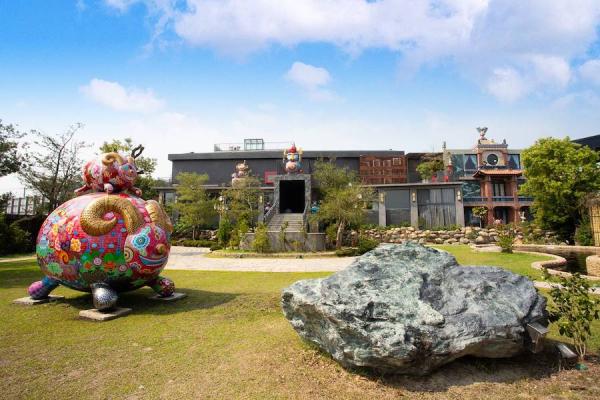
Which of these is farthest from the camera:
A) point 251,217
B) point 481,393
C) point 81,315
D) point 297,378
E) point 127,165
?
point 251,217

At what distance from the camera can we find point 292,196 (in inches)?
1206

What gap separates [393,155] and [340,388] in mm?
35995

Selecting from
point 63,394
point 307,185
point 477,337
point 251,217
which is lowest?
point 63,394

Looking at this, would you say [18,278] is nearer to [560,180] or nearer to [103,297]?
[103,297]

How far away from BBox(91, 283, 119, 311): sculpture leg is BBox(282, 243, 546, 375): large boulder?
4073 mm

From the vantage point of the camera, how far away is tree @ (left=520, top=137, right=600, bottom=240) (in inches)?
960

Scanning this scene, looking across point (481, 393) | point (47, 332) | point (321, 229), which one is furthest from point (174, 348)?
point (321, 229)

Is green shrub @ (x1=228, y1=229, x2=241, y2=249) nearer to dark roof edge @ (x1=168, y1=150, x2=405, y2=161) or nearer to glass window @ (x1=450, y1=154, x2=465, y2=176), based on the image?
dark roof edge @ (x1=168, y1=150, x2=405, y2=161)

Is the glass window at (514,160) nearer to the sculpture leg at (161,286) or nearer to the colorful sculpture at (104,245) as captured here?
the sculpture leg at (161,286)

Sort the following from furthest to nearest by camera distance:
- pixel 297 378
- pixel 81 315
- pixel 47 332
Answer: pixel 81 315
pixel 47 332
pixel 297 378

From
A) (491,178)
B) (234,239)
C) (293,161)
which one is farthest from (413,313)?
(491,178)

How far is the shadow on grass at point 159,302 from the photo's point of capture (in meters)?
7.49

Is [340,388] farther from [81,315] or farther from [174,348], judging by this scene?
[81,315]

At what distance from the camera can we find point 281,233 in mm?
22531
